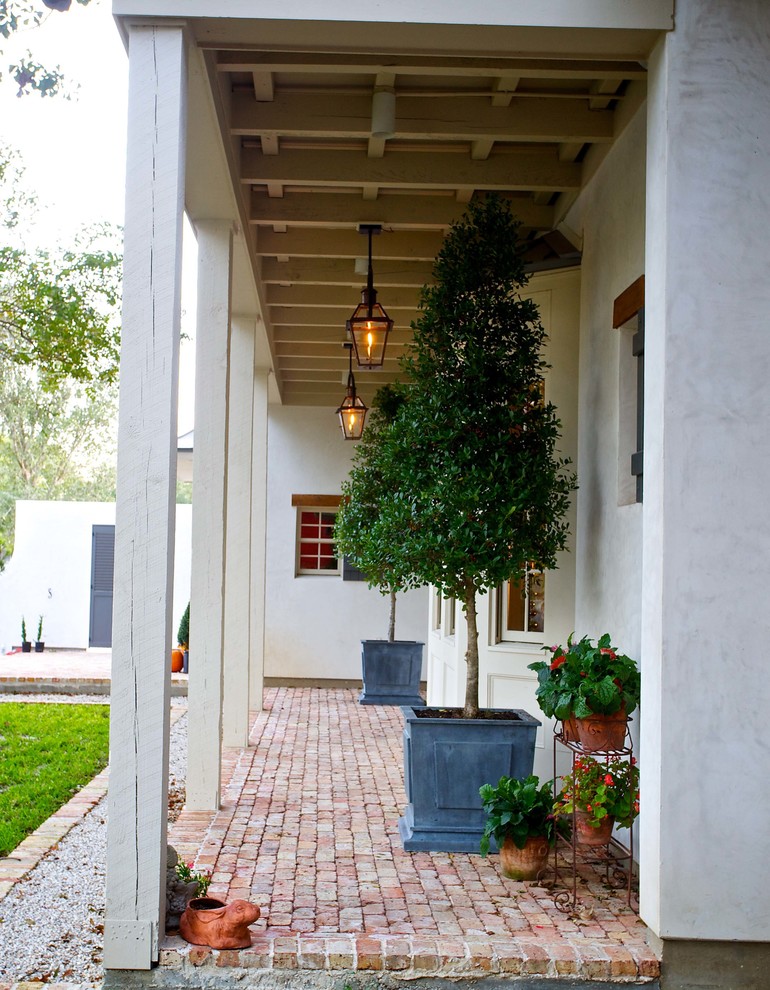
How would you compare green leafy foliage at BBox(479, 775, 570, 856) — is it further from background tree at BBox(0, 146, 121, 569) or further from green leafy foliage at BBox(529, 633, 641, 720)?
background tree at BBox(0, 146, 121, 569)

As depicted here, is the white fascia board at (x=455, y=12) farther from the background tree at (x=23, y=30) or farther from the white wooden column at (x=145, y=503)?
the background tree at (x=23, y=30)

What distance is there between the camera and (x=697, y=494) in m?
3.58

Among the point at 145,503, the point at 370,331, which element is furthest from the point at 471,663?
the point at 145,503

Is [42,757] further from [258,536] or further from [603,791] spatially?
[603,791]

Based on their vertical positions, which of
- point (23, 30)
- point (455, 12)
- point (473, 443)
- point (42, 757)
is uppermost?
point (23, 30)

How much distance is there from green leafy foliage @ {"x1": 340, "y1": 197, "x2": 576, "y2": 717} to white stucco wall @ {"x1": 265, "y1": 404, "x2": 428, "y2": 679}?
690cm

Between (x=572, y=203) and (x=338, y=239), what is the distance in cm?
163

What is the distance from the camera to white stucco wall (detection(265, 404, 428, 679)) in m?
12.3

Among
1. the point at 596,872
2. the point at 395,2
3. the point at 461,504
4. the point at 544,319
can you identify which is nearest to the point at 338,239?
the point at 544,319

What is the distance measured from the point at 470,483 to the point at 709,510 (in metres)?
1.64

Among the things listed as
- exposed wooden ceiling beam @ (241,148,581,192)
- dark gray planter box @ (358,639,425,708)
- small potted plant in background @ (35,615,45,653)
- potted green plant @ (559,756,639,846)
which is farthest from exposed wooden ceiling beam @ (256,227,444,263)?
small potted plant in background @ (35,615,45,653)

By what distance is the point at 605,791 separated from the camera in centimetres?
431

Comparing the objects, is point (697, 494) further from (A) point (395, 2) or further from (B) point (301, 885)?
(B) point (301, 885)

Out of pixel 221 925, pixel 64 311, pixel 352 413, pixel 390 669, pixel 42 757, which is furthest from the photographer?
pixel 390 669
